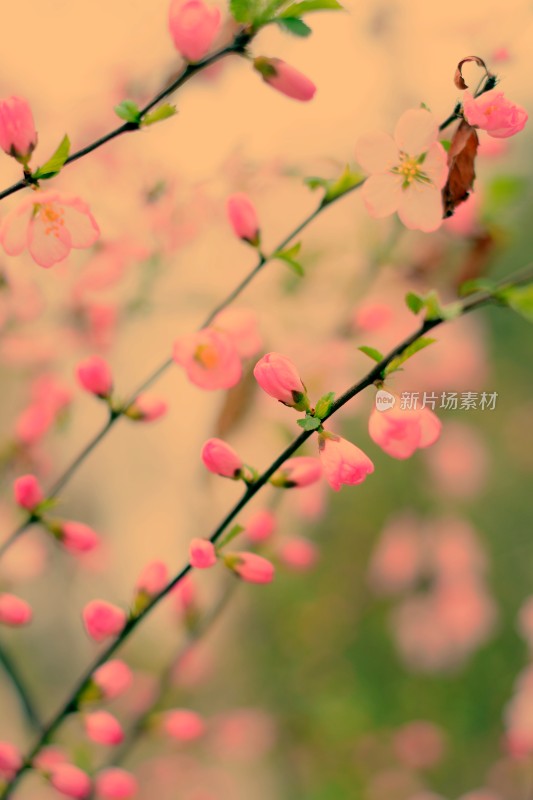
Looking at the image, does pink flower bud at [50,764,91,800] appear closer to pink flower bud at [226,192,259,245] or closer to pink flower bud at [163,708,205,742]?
pink flower bud at [163,708,205,742]

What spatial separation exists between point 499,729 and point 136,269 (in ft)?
3.90

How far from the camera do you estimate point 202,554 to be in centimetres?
51

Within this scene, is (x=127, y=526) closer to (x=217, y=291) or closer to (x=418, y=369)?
(x=418, y=369)

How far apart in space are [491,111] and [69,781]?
1.89 ft

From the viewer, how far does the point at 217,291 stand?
1.03 m

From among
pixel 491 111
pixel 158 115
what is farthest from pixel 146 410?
pixel 491 111

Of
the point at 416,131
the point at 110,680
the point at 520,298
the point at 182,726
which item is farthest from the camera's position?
the point at 182,726

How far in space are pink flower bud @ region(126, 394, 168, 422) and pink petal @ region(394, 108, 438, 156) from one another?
286 millimetres

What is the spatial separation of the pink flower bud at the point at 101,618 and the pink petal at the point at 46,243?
10.0 inches

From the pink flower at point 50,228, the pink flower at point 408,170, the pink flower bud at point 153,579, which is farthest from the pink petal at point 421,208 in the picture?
the pink flower bud at point 153,579

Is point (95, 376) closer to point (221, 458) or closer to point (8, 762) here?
point (221, 458)

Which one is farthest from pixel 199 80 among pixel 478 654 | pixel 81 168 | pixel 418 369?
pixel 478 654

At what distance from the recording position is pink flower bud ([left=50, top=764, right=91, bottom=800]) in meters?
0.61

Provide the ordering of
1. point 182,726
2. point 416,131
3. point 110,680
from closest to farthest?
point 416,131 < point 110,680 < point 182,726
